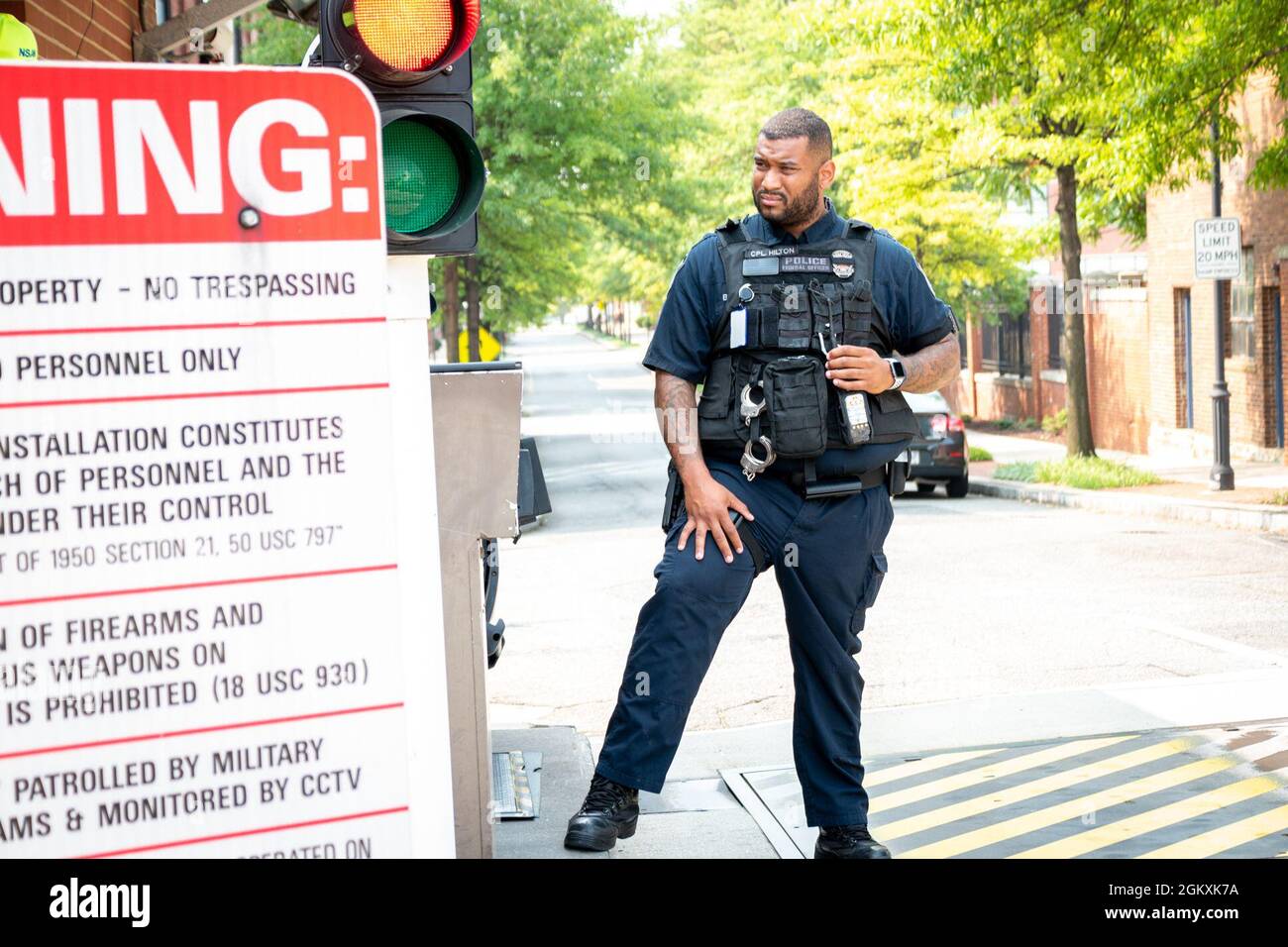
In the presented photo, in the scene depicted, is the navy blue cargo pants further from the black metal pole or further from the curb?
the black metal pole

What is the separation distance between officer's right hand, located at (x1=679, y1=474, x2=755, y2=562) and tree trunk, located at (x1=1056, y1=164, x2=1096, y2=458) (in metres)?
17.8

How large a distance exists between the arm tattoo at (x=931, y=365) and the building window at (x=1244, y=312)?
680 inches

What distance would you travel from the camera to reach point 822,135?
4.46 m

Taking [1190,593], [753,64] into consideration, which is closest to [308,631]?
[1190,593]

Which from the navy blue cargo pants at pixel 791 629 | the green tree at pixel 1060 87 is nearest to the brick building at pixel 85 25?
the navy blue cargo pants at pixel 791 629

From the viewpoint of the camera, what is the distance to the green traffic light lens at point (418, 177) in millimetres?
3516

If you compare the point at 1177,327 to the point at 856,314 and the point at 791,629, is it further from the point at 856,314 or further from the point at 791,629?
the point at 791,629

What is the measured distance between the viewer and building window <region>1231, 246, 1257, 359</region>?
20.5 m

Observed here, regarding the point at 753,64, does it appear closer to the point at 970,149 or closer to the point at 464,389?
the point at 970,149

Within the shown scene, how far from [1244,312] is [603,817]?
1858 centimetres

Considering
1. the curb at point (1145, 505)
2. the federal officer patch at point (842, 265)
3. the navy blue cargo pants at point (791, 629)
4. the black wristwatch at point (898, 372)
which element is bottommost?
the curb at point (1145, 505)

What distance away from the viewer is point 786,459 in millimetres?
4418

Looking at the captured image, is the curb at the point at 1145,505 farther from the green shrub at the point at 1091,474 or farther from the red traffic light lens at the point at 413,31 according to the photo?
the red traffic light lens at the point at 413,31

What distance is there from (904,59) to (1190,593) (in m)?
15.4
